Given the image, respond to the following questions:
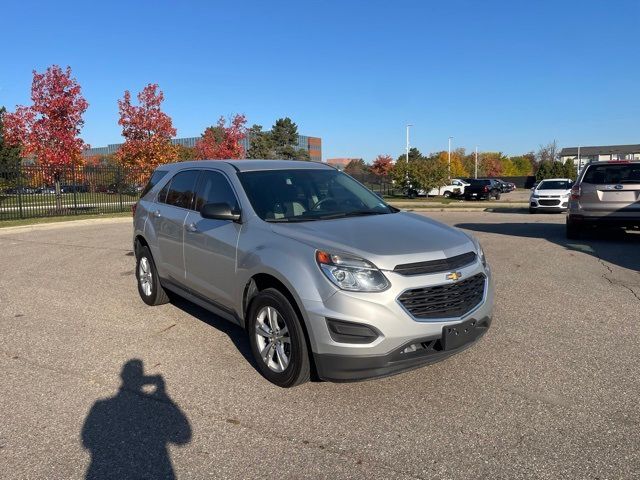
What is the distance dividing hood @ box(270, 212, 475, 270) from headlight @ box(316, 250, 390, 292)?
0.05 metres

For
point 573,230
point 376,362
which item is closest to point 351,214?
point 376,362

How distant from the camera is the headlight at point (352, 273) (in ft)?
11.3

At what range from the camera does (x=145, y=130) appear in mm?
29203

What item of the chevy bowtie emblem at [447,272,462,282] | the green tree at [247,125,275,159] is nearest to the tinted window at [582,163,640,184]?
the chevy bowtie emblem at [447,272,462,282]

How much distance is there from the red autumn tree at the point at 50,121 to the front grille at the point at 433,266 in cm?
2184

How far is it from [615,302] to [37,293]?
24.9 ft

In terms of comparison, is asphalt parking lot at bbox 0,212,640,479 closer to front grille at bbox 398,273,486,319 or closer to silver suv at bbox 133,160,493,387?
silver suv at bbox 133,160,493,387

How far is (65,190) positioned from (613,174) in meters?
21.0

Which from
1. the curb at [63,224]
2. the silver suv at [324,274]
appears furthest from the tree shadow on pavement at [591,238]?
the curb at [63,224]

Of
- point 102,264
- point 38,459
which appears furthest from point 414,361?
point 102,264

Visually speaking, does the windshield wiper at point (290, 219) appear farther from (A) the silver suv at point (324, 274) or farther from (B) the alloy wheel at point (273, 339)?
(B) the alloy wheel at point (273, 339)

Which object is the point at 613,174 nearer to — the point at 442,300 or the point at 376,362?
the point at 442,300

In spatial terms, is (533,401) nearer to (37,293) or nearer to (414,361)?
(414,361)

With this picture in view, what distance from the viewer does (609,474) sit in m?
2.79
